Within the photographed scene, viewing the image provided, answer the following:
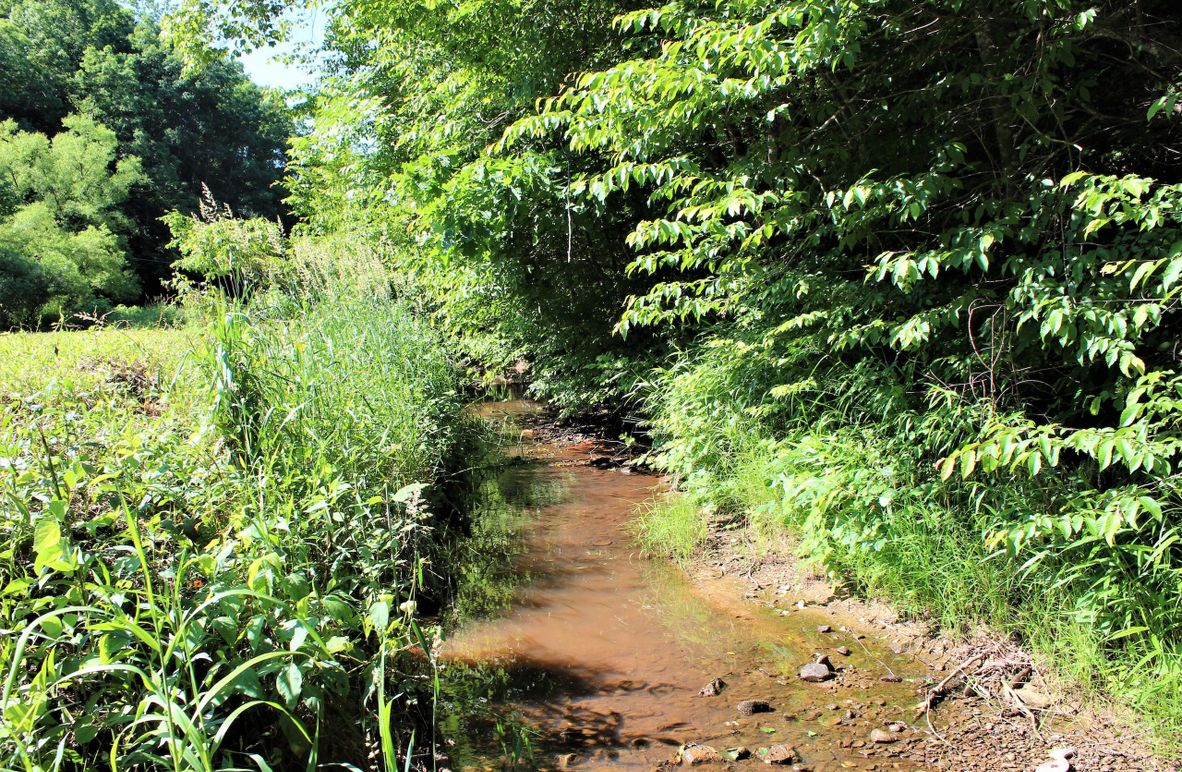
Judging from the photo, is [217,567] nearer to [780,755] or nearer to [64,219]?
[780,755]

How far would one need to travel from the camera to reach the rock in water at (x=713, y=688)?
2992 millimetres

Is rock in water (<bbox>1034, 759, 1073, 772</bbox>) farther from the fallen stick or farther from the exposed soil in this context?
the fallen stick

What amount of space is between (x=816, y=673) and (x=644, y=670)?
2.54ft

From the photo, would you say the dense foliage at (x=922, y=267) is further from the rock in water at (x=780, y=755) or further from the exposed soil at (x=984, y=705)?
the rock in water at (x=780, y=755)

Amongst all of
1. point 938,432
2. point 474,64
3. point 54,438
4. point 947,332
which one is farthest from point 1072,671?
point 474,64

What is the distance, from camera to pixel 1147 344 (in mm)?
3238

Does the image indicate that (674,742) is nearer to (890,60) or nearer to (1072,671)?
(1072,671)

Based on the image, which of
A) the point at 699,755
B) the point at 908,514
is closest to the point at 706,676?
the point at 699,755

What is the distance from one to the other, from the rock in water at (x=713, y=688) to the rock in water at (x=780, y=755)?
0.42 metres

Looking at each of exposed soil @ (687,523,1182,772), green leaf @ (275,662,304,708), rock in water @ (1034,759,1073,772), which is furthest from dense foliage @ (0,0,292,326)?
rock in water @ (1034,759,1073,772)

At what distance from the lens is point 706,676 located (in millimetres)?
3160

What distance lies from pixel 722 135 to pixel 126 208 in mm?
32761

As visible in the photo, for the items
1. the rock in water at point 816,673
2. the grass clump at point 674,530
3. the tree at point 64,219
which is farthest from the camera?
the tree at point 64,219

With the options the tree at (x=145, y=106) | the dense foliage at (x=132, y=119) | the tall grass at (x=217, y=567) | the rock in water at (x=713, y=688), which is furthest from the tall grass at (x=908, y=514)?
the tree at (x=145, y=106)
